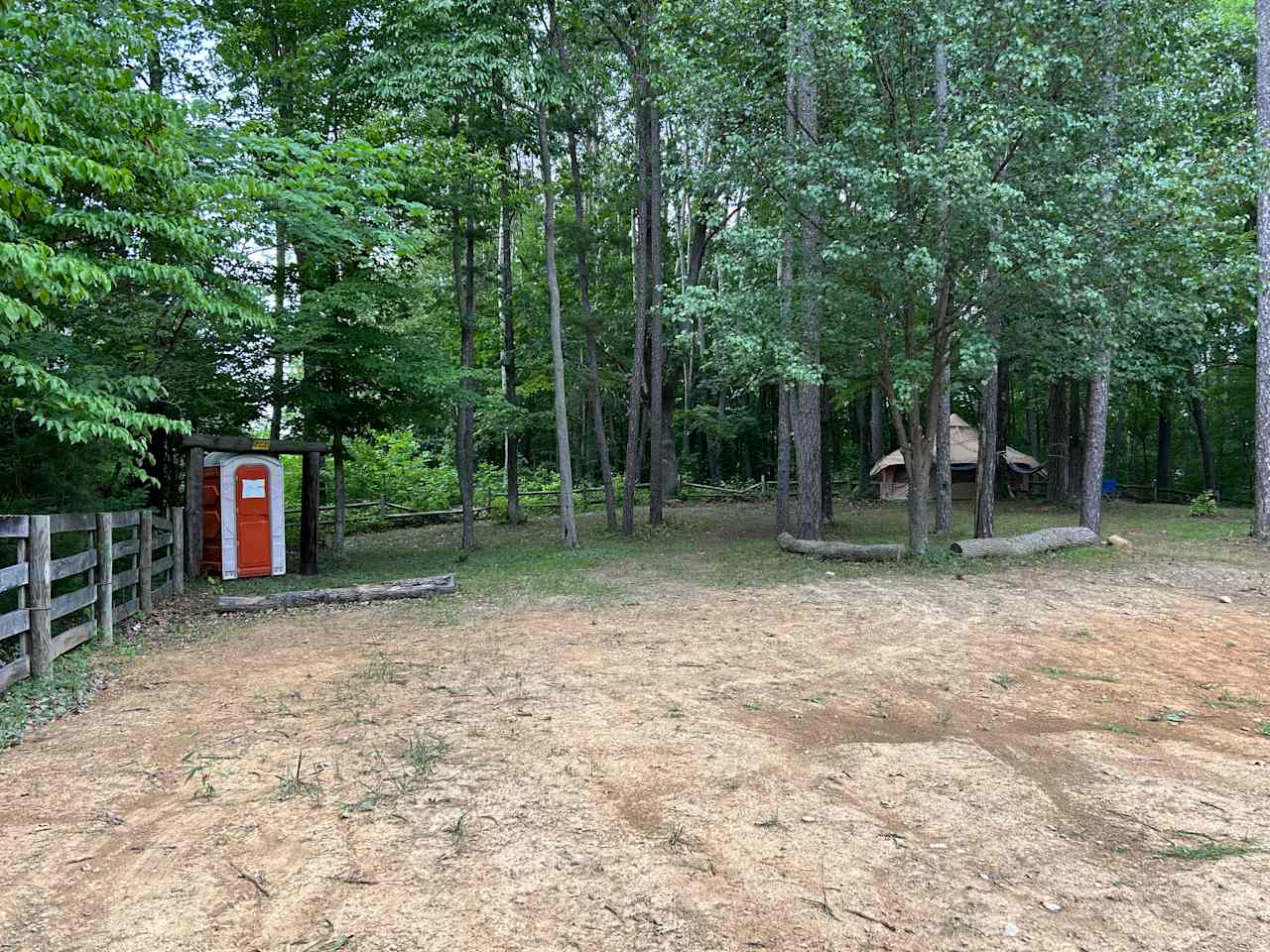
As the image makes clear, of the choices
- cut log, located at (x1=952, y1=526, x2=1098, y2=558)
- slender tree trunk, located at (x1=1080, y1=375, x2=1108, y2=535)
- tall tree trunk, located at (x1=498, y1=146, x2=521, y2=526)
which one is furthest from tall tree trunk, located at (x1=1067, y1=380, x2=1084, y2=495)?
tall tree trunk, located at (x1=498, y1=146, x2=521, y2=526)

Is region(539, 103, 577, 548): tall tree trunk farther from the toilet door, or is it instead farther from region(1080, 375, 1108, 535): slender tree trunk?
region(1080, 375, 1108, 535): slender tree trunk

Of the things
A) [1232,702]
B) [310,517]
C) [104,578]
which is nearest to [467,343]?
[310,517]

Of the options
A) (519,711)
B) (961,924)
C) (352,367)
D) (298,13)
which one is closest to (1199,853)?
(961,924)

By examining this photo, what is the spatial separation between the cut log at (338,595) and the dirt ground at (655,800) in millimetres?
2145

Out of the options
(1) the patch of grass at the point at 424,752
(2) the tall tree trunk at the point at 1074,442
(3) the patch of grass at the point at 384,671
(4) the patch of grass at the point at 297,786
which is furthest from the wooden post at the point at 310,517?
(2) the tall tree trunk at the point at 1074,442

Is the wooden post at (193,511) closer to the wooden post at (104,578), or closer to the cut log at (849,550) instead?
the wooden post at (104,578)

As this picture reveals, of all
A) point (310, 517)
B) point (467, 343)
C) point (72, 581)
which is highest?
point (467, 343)

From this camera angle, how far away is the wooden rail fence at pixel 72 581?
4777mm

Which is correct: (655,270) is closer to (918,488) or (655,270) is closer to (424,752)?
(918,488)

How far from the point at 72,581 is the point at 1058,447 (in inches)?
838

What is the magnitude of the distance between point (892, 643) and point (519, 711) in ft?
10.4

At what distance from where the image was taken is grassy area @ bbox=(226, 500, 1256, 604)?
9.74 m

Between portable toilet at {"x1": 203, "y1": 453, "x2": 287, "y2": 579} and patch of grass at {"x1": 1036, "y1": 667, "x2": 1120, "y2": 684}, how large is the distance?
944 centimetres

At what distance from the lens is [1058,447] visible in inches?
812
